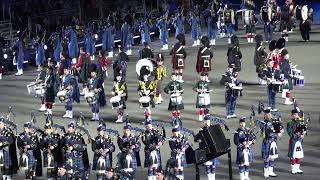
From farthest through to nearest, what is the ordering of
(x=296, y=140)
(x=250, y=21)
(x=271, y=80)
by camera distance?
(x=250, y=21), (x=271, y=80), (x=296, y=140)

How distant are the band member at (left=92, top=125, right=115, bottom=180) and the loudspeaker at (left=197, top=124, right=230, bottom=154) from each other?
288 cm

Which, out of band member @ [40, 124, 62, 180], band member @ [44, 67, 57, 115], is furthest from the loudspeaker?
band member @ [44, 67, 57, 115]

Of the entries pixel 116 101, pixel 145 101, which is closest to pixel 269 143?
pixel 145 101

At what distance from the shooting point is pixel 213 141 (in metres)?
21.5

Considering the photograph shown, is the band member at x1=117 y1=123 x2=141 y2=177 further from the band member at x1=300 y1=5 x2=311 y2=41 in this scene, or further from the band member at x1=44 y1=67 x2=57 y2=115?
the band member at x1=300 y1=5 x2=311 y2=41

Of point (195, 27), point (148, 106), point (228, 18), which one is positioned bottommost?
point (148, 106)

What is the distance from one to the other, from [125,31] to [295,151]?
1979 cm

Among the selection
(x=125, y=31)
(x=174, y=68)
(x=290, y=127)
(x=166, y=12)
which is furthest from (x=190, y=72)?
(x=290, y=127)

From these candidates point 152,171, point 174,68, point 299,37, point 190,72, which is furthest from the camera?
point 299,37

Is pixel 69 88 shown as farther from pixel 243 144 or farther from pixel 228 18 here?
pixel 228 18

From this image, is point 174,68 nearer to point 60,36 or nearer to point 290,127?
point 60,36

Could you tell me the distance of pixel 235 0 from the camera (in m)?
58.0

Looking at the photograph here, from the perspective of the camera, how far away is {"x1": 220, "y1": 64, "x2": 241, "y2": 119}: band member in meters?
30.2

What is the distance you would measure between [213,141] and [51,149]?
504cm
